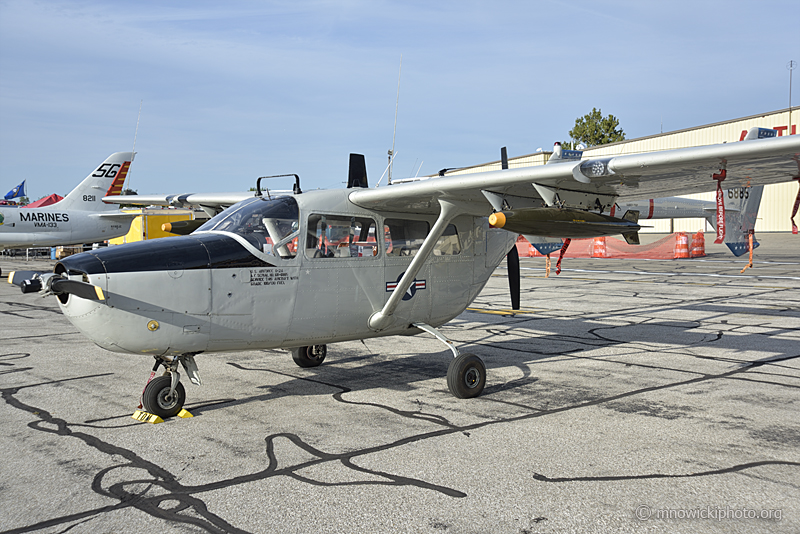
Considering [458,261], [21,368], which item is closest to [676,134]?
[458,261]

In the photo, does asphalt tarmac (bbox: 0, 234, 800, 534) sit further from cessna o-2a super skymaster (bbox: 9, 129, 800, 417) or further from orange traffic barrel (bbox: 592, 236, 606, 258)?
orange traffic barrel (bbox: 592, 236, 606, 258)

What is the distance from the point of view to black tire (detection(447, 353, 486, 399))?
23.6 feet

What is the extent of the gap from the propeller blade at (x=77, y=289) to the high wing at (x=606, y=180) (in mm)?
3105

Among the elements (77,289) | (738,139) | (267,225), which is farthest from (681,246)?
(77,289)

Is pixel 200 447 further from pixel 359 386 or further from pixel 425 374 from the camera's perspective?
pixel 425 374

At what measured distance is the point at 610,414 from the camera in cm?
651

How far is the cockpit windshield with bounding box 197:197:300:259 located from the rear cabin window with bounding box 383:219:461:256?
1375mm

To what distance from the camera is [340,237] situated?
24.7 feet

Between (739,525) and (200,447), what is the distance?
4300 mm

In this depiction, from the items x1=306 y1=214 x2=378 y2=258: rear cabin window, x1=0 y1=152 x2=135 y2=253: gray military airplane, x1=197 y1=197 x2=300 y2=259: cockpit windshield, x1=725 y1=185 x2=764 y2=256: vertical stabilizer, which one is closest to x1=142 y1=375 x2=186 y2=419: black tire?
x1=197 y1=197 x2=300 y2=259: cockpit windshield

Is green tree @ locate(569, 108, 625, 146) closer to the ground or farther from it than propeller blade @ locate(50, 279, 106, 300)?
farther from it

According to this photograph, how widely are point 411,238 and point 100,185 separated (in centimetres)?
2826

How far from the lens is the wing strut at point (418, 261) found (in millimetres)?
7539

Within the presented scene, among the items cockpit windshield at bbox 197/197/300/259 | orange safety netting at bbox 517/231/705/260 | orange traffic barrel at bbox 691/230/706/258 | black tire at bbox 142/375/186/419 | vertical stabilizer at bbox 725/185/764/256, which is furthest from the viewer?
orange traffic barrel at bbox 691/230/706/258
